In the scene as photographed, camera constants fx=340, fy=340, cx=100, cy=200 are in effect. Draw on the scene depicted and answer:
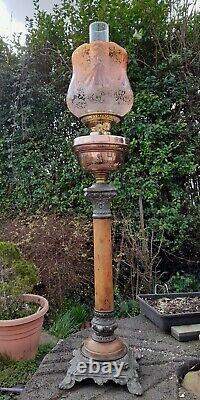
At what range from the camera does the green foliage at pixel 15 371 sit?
2221mm

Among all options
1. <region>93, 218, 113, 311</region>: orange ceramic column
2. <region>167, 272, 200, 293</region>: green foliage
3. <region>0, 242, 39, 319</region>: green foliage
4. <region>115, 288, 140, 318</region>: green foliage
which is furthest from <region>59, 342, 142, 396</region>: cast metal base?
<region>167, 272, 200, 293</region>: green foliage

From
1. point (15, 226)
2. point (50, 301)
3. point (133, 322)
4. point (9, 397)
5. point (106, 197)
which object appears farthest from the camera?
point (15, 226)

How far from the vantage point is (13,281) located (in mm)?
2523

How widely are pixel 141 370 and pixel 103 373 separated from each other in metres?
0.29

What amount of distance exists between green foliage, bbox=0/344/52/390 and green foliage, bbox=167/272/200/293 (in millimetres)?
1527

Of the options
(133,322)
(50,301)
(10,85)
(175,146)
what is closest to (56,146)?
(10,85)

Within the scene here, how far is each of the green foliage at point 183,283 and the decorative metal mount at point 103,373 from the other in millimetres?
1773

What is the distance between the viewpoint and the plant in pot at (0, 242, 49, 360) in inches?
92.7

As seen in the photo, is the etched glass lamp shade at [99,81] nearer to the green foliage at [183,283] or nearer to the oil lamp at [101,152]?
the oil lamp at [101,152]

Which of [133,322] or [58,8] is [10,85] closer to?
[58,8]

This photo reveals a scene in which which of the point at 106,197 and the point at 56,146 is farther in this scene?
the point at 56,146

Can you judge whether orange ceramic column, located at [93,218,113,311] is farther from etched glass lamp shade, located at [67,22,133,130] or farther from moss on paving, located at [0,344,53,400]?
moss on paving, located at [0,344,53,400]

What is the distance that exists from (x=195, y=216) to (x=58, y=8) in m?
2.70

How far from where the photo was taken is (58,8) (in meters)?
3.73
